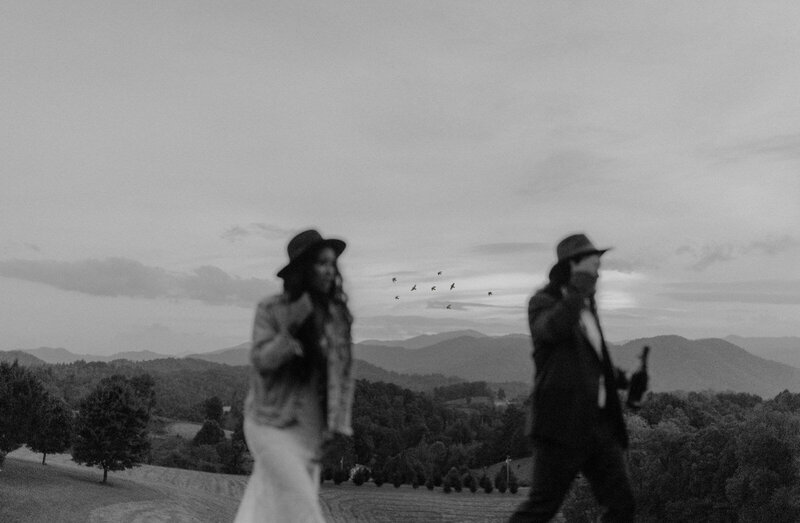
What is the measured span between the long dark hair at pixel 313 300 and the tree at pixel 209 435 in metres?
140

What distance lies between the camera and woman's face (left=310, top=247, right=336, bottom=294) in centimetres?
625

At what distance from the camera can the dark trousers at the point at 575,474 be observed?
717cm

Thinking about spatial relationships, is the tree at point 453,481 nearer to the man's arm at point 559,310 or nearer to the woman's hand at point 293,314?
the man's arm at point 559,310

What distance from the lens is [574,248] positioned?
7.53m

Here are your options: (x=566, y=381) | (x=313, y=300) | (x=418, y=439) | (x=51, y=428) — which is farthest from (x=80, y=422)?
(x=313, y=300)

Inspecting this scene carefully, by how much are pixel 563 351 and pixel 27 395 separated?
83.8 meters

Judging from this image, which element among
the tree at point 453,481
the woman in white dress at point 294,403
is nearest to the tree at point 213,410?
the tree at point 453,481

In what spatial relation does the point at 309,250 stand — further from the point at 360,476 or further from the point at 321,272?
the point at 360,476

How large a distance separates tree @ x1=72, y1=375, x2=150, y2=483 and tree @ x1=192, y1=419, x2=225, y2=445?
5798 centimetres

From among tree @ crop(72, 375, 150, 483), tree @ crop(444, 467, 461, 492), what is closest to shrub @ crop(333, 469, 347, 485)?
tree @ crop(444, 467, 461, 492)

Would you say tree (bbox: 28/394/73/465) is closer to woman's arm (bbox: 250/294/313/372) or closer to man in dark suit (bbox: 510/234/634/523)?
man in dark suit (bbox: 510/234/634/523)

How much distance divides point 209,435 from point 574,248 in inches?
5543

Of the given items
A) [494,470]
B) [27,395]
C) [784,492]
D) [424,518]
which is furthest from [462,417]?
[784,492]

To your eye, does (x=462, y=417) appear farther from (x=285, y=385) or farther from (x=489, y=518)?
(x=285, y=385)
